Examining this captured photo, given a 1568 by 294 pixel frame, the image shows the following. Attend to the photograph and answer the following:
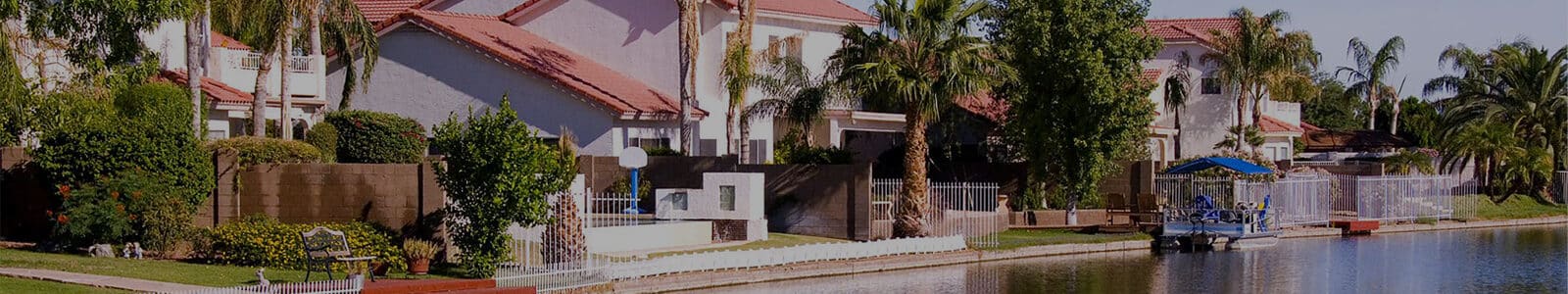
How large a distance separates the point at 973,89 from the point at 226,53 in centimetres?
1706

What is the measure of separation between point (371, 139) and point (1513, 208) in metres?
37.4

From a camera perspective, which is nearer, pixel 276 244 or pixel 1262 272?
pixel 276 244

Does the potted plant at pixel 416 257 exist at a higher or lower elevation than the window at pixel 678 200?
lower

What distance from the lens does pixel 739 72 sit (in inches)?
1624

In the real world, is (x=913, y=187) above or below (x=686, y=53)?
below

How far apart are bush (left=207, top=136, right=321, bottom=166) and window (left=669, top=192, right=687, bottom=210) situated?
6903 millimetres

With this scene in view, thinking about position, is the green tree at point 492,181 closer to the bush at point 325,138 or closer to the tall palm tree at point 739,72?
the bush at point 325,138

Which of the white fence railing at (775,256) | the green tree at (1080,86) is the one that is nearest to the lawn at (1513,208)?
the green tree at (1080,86)

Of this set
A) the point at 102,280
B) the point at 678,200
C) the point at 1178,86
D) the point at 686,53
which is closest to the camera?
the point at 102,280

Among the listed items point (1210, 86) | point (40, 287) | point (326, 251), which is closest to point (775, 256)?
point (326, 251)

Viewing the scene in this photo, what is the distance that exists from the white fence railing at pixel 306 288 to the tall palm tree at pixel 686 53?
64.0ft

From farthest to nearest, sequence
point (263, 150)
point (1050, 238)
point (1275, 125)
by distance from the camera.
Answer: point (1275, 125) → point (1050, 238) → point (263, 150)

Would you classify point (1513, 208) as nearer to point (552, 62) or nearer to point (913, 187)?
point (913, 187)

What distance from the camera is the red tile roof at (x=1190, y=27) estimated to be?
196 ft
